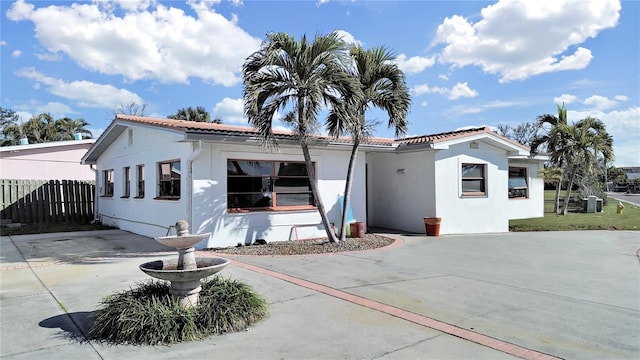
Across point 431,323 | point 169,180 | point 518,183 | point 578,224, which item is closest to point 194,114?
point 169,180

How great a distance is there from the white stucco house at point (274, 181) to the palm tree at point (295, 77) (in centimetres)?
112

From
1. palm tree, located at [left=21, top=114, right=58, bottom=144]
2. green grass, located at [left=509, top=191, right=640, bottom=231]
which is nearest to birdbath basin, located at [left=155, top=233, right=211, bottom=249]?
green grass, located at [left=509, top=191, right=640, bottom=231]

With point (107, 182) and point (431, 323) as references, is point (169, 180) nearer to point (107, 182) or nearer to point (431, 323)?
point (107, 182)

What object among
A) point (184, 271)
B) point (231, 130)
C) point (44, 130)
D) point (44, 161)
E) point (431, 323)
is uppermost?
point (44, 130)

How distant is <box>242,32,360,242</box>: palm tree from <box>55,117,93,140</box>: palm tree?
33.8 meters

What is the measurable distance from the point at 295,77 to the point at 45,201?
47.1ft

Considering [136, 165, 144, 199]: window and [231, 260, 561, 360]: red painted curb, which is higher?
[136, 165, 144, 199]: window

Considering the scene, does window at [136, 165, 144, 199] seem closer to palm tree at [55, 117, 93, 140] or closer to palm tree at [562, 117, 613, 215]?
palm tree at [562, 117, 613, 215]

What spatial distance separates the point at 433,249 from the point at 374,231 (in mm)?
4013

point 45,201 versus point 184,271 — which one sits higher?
point 45,201

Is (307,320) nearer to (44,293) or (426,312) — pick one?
(426,312)

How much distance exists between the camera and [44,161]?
71.6ft

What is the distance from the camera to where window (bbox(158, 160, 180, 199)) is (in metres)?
11.9

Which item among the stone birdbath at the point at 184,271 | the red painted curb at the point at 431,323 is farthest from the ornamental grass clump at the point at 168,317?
the red painted curb at the point at 431,323
